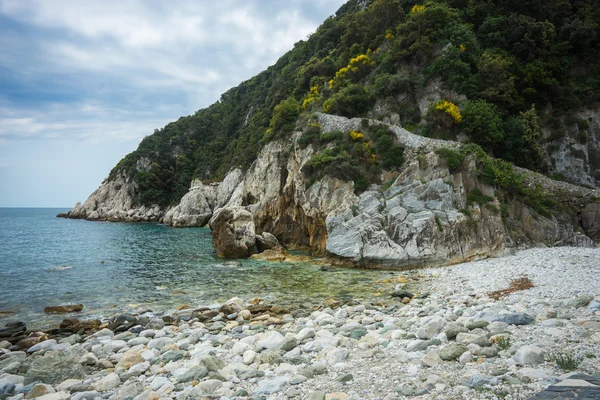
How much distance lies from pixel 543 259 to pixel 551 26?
31.6m

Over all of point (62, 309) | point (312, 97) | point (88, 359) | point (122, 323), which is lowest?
point (62, 309)

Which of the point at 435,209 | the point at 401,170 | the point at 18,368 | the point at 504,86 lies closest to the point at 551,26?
the point at 504,86

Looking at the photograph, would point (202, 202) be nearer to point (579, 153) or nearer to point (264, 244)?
point (264, 244)

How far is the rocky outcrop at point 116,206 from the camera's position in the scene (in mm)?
76525

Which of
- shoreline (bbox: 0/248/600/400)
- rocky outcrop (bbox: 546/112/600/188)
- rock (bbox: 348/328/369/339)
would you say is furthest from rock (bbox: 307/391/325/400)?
rocky outcrop (bbox: 546/112/600/188)

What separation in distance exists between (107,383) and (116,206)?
8609cm

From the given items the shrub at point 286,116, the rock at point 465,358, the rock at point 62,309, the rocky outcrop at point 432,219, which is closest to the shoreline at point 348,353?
the rock at point 465,358

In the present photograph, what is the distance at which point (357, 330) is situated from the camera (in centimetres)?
827

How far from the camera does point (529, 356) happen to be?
193 inches

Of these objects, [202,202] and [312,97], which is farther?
[202,202]

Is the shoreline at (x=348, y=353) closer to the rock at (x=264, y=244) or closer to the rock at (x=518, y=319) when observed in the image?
the rock at (x=518, y=319)

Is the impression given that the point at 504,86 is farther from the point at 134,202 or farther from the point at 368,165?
the point at 134,202

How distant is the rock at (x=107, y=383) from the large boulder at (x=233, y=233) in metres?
19.5

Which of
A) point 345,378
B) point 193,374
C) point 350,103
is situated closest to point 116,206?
point 350,103
